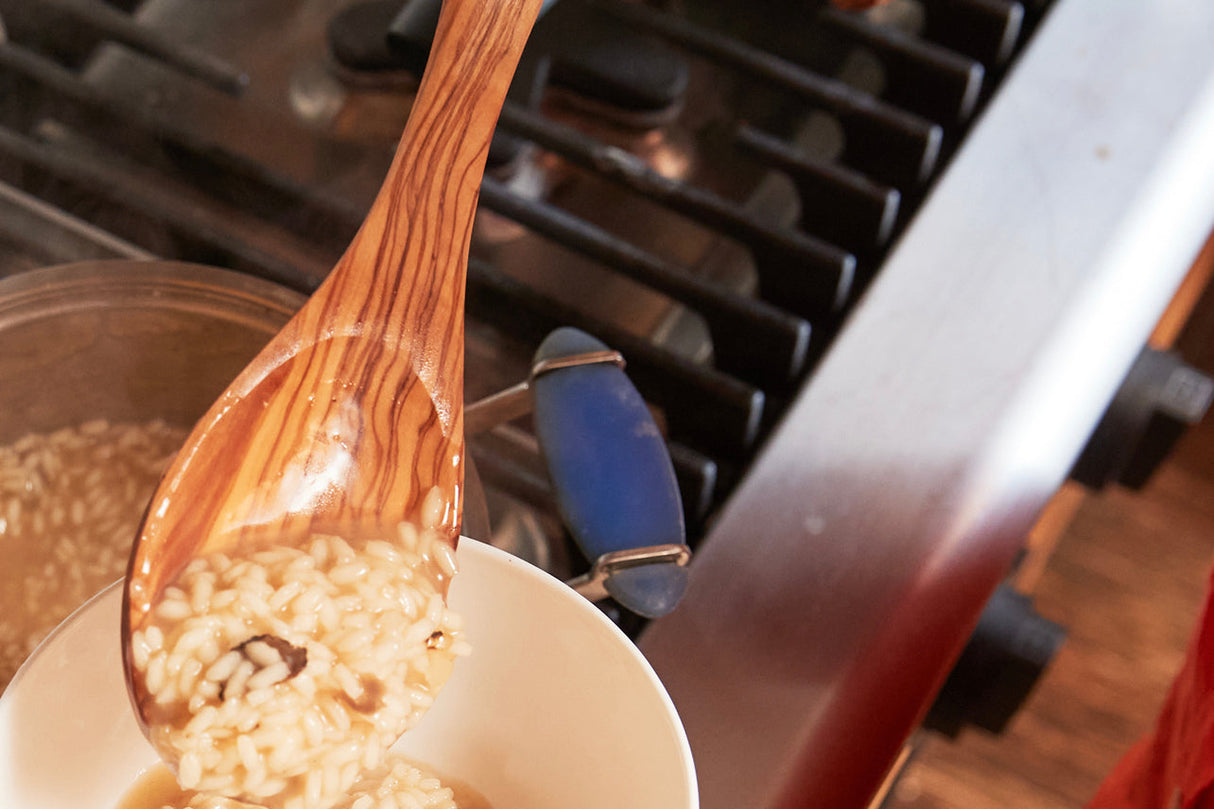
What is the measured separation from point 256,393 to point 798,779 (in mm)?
435

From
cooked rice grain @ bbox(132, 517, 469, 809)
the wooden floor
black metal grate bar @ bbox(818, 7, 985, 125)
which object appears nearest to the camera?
A: cooked rice grain @ bbox(132, 517, 469, 809)

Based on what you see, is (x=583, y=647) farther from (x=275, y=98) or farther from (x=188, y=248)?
(x=275, y=98)

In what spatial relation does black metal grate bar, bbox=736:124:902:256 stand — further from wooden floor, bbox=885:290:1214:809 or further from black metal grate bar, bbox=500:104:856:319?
wooden floor, bbox=885:290:1214:809

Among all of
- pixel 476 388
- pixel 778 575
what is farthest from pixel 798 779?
pixel 476 388

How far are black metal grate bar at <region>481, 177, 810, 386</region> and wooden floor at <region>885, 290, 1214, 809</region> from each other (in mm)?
1079

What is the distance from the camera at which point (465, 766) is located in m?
0.82

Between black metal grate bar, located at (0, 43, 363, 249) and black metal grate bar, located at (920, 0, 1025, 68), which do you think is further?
black metal grate bar, located at (920, 0, 1025, 68)

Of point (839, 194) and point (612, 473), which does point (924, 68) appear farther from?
point (612, 473)

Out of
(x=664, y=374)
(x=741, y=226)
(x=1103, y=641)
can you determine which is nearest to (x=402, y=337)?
(x=664, y=374)

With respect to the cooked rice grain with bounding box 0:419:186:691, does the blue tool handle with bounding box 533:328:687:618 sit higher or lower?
higher

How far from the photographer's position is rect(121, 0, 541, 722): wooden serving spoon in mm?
707

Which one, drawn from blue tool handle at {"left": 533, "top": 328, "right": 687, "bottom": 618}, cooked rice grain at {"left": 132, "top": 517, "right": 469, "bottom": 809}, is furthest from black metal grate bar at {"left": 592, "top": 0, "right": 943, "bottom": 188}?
cooked rice grain at {"left": 132, "top": 517, "right": 469, "bottom": 809}

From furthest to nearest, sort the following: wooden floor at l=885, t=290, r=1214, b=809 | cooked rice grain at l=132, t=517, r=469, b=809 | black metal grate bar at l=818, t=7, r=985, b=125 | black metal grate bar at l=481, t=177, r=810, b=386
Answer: wooden floor at l=885, t=290, r=1214, b=809 → black metal grate bar at l=818, t=7, r=985, b=125 → black metal grate bar at l=481, t=177, r=810, b=386 → cooked rice grain at l=132, t=517, r=469, b=809

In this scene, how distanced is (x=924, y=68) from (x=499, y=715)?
699 mm
